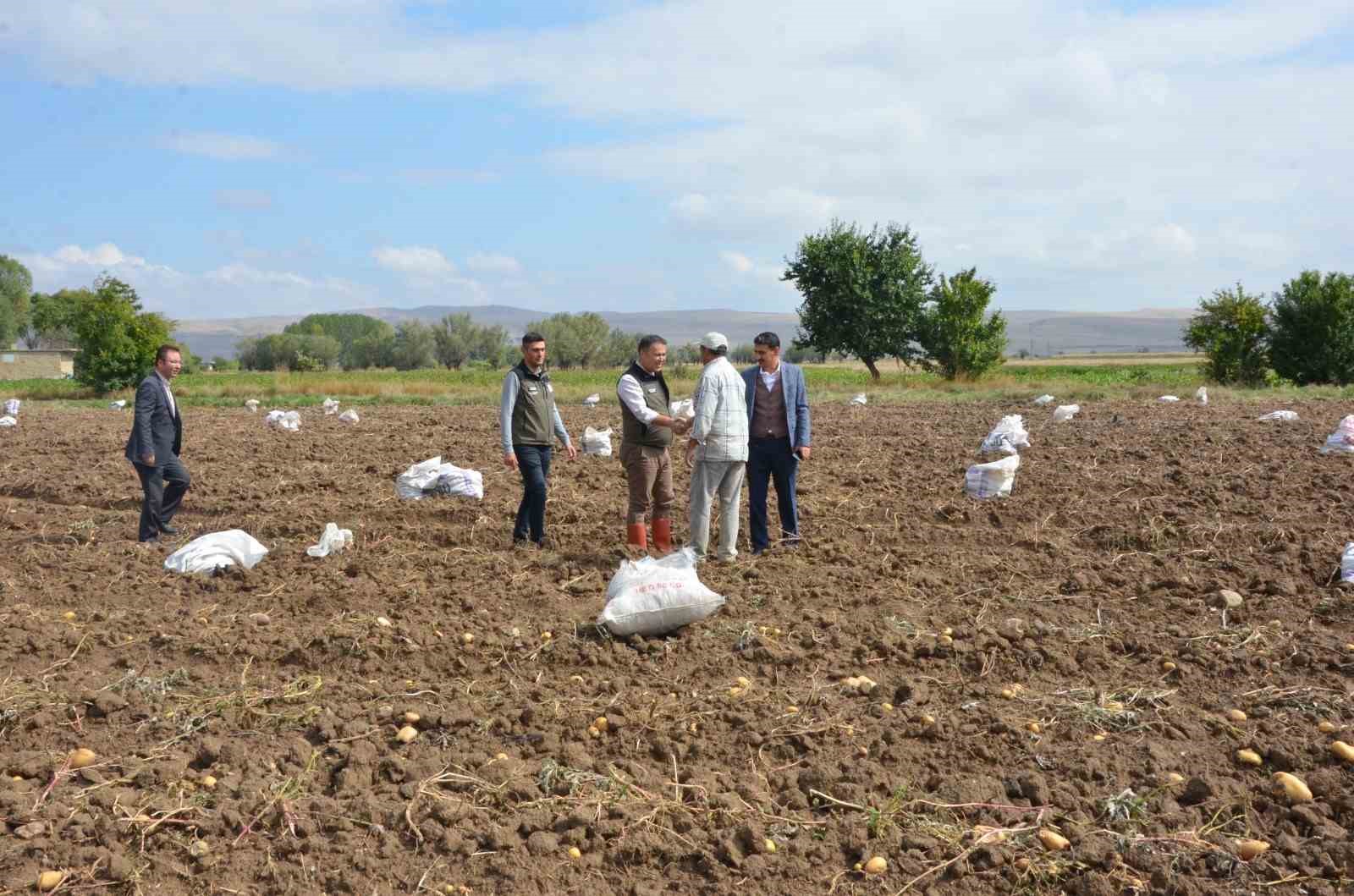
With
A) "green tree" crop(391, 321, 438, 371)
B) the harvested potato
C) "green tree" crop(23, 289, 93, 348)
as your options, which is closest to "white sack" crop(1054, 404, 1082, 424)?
the harvested potato

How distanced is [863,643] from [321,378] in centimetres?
3261

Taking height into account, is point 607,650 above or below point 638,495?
below

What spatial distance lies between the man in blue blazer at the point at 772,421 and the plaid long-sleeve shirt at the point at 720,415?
0.30m

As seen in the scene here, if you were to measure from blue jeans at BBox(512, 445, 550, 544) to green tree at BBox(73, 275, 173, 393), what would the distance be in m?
28.7

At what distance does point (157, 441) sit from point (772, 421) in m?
4.69

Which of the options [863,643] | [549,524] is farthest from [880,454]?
[863,643]

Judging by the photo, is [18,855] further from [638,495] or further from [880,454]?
[880,454]

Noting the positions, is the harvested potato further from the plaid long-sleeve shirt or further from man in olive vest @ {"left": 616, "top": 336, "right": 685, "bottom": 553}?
man in olive vest @ {"left": 616, "top": 336, "right": 685, "bottom": 553}

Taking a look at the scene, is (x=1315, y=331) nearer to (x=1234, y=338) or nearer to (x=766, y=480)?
(x=1234, y=338)

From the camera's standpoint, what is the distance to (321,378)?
116ft

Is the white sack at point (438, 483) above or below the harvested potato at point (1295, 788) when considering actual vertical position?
above

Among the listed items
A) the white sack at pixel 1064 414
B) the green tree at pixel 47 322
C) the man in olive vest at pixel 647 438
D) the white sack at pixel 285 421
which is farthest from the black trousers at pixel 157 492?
the green tree at pixel 47 322

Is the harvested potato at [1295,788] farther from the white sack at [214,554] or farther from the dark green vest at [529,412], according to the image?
the white sack at [214,554]

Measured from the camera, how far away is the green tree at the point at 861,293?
42375 mm
